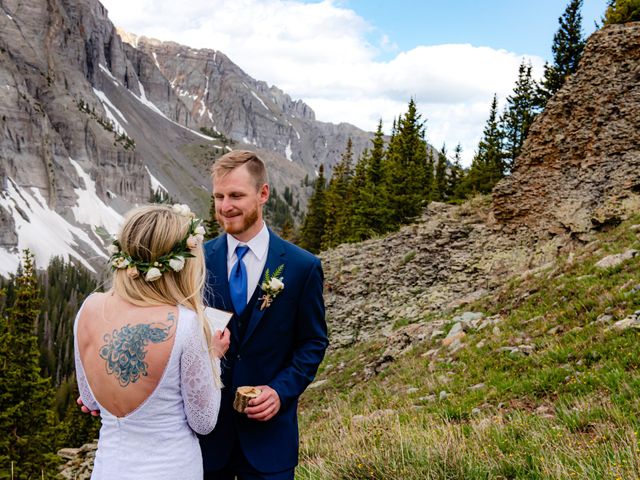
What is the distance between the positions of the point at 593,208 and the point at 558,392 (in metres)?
11.0

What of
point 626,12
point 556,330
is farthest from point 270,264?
point 626,12

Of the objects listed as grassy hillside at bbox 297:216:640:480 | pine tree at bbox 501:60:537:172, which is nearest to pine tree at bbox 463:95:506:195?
pine tree at bbox 501:60:537:172

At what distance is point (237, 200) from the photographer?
3402 millimetres

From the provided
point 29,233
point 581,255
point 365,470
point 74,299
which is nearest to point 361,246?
point 581,255

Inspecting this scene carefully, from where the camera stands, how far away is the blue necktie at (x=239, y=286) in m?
3.29

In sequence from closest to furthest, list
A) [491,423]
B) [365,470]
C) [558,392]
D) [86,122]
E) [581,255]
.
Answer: [365,470]
[491,423]
[558,392]
[581,255]
[86,122]

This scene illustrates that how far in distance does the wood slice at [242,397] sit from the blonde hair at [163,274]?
48 centimetres

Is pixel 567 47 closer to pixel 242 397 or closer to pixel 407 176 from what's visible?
pixel 407 176

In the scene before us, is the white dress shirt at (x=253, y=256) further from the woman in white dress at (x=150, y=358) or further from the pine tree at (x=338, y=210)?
the pine tree at (x=338, y=210)

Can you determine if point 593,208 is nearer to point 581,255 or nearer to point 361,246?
point 581,255

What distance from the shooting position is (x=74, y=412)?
4541 centimetres

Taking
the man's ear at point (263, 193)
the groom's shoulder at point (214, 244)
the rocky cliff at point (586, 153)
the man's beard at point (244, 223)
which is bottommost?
the groom's shoulder at point (214, 244)

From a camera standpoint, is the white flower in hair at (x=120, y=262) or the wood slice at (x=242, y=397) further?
the wood slice at (x=242, y=397)

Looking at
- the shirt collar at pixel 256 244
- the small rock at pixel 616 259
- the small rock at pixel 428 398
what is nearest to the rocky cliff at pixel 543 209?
the small rock at pixel 616 259
